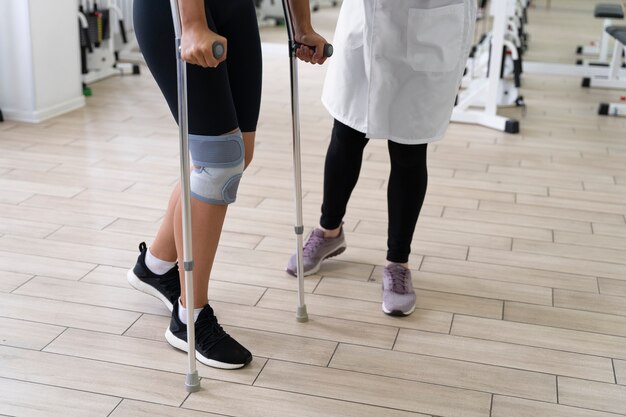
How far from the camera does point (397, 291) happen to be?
216cm

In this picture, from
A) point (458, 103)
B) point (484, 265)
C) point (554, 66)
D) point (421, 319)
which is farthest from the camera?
point (554, 66)

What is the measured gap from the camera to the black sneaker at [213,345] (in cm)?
182

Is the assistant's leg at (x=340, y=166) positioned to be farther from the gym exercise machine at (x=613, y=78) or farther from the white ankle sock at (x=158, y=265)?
the gym exercise machine at (x=613, y=78)

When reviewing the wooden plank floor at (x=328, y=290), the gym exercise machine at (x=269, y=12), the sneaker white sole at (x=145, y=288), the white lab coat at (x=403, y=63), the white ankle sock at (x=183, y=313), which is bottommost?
the wooden plank floor at (x=328, y=290)

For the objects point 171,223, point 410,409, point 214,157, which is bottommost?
point 410,409

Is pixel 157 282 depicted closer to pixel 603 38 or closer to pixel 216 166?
pixel 216 166

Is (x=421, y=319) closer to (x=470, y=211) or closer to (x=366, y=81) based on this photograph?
(x=366, y=81)

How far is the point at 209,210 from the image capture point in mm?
1740

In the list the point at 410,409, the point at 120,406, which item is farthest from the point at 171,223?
the point at 410,409

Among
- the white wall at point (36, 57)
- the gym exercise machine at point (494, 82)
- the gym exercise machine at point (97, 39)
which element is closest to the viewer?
the white wall at point (36, 57)

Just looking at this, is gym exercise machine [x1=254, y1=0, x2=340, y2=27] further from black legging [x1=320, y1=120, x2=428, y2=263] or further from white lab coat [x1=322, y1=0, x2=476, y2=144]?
white lab coat [x1=322, y1=0, x2=476, y2=144]

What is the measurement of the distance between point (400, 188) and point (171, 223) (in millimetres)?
609

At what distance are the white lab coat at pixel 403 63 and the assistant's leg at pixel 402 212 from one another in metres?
0.06

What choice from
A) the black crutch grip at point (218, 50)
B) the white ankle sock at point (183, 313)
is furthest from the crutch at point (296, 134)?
the black crutch grip at point (218, 50)
